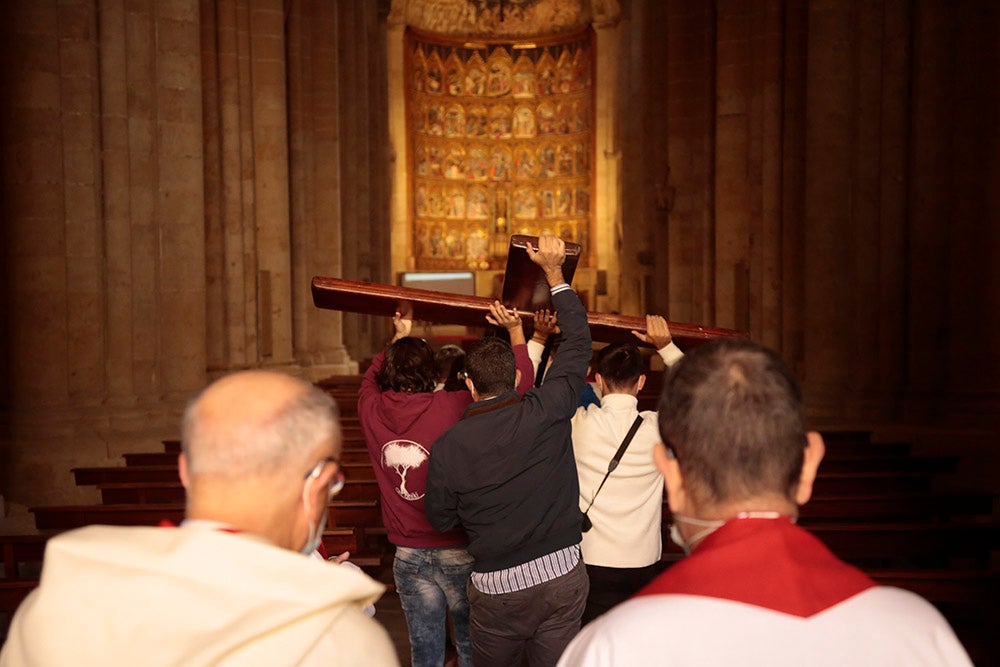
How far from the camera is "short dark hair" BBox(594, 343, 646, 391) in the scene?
3.77 meters

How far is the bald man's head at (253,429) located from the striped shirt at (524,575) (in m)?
1.80

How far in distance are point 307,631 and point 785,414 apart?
32.9 inches

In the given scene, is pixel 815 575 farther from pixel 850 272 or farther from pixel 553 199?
pixel 553 199

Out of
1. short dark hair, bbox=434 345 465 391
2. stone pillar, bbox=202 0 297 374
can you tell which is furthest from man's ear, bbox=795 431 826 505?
stone pillar, bbox=202 0 297 374

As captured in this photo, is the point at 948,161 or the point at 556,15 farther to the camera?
the point at 556,15

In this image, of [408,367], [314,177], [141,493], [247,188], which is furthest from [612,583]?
[314,177]

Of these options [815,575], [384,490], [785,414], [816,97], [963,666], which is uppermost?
[816,97]

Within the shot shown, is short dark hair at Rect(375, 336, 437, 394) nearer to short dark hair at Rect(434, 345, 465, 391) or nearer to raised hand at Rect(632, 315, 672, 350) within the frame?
short dark hair at Rect(434, 345, 465, 391)


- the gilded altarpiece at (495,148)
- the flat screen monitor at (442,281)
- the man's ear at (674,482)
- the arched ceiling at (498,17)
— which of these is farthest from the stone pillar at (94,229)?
the arched ceiling at (498,17)

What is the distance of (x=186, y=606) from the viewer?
138 centimetres

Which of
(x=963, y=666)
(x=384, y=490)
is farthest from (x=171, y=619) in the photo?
(x=384, y=490)

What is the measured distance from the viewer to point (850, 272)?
973cm

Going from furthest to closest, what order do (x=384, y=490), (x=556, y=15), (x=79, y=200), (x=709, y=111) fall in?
1. (x=556, y=15)
2. (x=709, y=111)
3. (x=79, y=200)
4. (x=384, y=490)

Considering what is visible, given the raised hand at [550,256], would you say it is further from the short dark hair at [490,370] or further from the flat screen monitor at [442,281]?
the flat screen monitor at [442,281]
